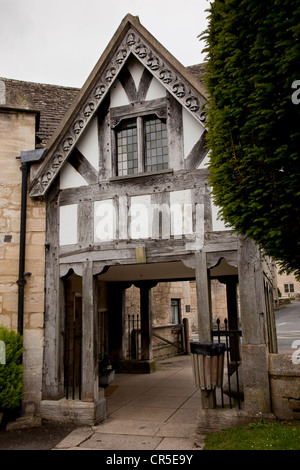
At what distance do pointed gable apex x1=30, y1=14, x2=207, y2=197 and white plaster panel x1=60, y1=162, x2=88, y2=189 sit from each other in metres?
0.23

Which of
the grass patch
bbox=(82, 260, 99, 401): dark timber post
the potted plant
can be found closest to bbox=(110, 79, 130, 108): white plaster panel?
bbox=(82, 260, 99, 401): dark timber post

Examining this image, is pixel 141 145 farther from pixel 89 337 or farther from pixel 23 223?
pixel 89 337

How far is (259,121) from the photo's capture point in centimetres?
404

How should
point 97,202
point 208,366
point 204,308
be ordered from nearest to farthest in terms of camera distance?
point 208,366, point 204,308, point 97,202

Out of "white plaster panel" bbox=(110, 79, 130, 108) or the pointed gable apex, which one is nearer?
the pointed gable apex

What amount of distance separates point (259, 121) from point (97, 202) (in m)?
4.13

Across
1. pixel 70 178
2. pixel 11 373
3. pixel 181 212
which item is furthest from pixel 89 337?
pixel 70 178

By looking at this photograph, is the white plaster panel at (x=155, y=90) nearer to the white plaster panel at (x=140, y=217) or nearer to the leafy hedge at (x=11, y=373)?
the white plaster panel at (x=140, y=217)

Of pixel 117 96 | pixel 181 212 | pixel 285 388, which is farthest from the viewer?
pixel 117 96

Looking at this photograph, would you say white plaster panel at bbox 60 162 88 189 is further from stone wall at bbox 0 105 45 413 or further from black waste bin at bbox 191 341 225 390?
black waste bin at bbox 191 341 225 390

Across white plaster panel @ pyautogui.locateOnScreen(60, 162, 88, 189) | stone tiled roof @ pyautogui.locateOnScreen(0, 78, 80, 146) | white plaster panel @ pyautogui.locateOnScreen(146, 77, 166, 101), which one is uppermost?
stone tiled roof @ pyautogui.locateOnScreen(0, 78, 80, 146)

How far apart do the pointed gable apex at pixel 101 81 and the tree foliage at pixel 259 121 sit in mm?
2627

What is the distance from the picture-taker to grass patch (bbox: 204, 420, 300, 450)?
4.94m

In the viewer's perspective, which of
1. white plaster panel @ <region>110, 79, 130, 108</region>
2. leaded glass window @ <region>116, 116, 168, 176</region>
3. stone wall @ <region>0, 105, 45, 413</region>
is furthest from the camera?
white plaster panel @ <region>110, 79, 130, 108</region>
